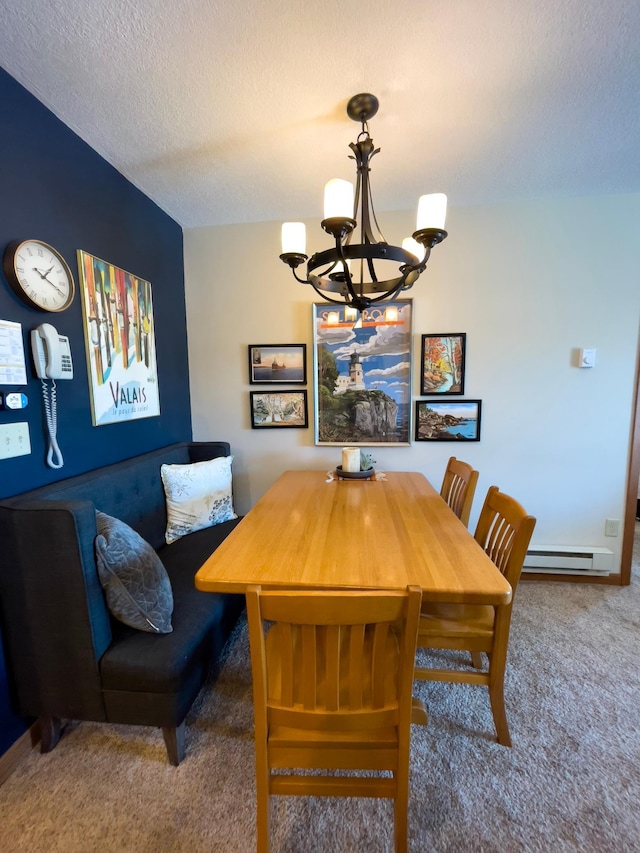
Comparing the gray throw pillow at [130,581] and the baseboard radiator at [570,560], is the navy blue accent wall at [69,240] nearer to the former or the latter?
the gray throw pillow at [130,581]

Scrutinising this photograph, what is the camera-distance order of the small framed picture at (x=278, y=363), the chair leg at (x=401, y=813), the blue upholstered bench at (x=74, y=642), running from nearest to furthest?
1. the chair leg at (x=401, y=813)
2. the blue upholstered bench at (x=74, y=642)
3. the small framed picture at (x=278, y=363)

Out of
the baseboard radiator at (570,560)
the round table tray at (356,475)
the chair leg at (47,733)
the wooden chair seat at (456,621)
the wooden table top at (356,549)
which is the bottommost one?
the chair leg at (47,733)

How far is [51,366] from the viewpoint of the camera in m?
1.43

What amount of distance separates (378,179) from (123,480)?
7.29 ft

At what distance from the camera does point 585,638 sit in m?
1.91

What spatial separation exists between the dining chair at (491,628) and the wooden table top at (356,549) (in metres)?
0.15

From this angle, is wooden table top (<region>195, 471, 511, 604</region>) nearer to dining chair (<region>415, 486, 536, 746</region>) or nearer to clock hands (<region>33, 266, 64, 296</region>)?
dining chair (<region>415, 486, 536, 746</region>)

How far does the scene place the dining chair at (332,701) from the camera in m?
0.78

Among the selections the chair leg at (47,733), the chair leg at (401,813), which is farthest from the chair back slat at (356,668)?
the chair leg at (47,733)

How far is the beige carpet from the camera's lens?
42.3 inches

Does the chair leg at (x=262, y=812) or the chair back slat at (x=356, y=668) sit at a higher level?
the chair back slat at (x=356, y=668)

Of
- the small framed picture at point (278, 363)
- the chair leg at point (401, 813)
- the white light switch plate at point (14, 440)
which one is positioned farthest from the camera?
the small framed picture at point (278, 363)

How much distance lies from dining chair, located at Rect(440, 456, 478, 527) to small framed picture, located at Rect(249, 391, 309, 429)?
1.09 meters

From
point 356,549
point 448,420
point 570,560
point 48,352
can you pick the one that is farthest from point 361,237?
point 570,560
